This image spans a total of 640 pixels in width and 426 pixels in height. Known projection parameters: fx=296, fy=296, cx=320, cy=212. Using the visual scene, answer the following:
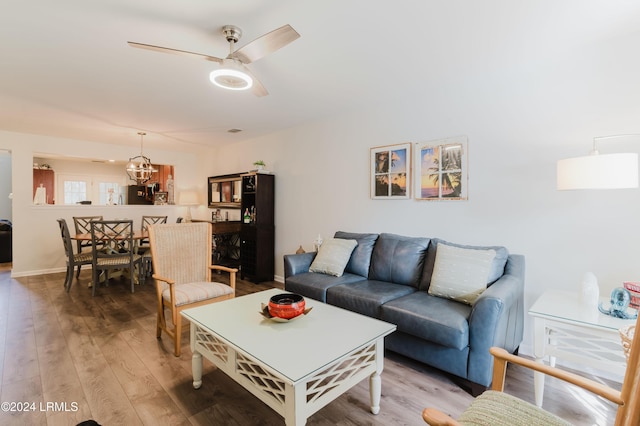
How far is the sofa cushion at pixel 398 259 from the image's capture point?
2.94m

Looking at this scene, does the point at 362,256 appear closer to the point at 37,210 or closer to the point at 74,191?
the point at 37,210

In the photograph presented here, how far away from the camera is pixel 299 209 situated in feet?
15.3

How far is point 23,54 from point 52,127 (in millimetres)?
2886

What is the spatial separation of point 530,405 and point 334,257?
2.26m

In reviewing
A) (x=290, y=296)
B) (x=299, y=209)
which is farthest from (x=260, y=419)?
(x=299, y=209)

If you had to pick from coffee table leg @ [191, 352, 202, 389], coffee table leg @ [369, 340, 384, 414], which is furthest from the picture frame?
coffee table leg @ [369, 340, 384, 414]

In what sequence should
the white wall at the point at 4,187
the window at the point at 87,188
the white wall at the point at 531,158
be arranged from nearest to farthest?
the white wall at the point at 531,158
the white wall at the point at 4,187
the window at the point at 87,188

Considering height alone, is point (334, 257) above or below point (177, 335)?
above

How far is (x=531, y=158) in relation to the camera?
259 cm

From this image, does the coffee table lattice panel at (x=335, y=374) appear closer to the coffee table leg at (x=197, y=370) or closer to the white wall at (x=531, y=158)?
the coffee table leg at (x=197, y=370)

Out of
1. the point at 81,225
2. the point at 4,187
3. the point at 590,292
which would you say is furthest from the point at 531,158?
the point at 4,187

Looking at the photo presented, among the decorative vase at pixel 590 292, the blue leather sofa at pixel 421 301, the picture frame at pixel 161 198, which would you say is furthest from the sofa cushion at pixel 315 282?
the picture frame at pixel 161 198

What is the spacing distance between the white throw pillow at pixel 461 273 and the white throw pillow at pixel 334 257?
0.98 metres

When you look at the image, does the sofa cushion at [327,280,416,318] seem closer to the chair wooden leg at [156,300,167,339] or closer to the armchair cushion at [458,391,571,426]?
the armchair cushion at [458,391,571,426]
